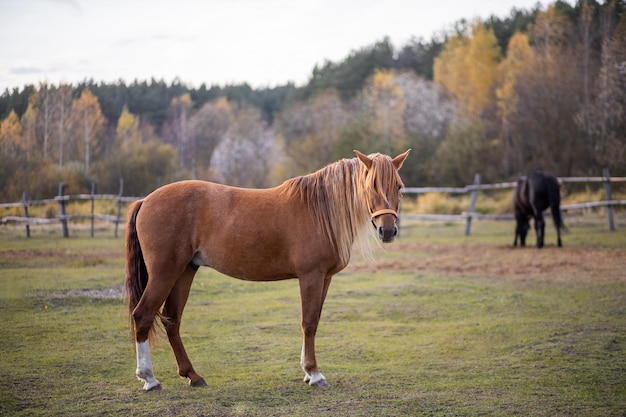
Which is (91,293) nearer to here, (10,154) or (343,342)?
(10,154)

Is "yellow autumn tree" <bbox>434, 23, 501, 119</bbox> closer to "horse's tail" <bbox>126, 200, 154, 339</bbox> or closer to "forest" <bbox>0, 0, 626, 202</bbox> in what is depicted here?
"forest" <bbox>0, 0, 626, 202</bbox>

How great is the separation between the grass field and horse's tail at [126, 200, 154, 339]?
2.12 ft

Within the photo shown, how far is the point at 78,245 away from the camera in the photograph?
11352 mm

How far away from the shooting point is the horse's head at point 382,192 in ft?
14.0

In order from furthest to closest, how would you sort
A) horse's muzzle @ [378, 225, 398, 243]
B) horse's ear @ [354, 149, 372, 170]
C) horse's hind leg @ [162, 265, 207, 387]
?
horse's hind leg @ [162, 265, 207, 387], horse's ear @ [354, 149, 372, 170], horse's muzzle @ [378, 225, 398, 243]

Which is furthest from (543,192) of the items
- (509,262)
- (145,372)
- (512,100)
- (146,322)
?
(512,100)

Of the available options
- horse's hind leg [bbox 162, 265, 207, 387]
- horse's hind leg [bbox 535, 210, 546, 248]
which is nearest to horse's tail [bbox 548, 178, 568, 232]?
horse's hind leg [bbox 535, 210, 546, 248]

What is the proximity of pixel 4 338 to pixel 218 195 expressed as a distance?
263 cm

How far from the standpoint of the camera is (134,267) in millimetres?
4672

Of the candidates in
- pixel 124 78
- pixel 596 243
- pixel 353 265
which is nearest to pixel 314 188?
pixel 124 78

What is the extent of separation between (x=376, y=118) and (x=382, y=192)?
30065 millimetres

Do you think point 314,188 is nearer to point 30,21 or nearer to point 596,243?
point 30,21

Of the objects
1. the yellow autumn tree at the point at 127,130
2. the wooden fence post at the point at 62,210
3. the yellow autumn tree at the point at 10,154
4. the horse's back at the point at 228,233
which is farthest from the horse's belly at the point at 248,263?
the yellow autumn tree at the point at 127,130

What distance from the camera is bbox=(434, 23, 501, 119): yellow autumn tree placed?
33481mm
